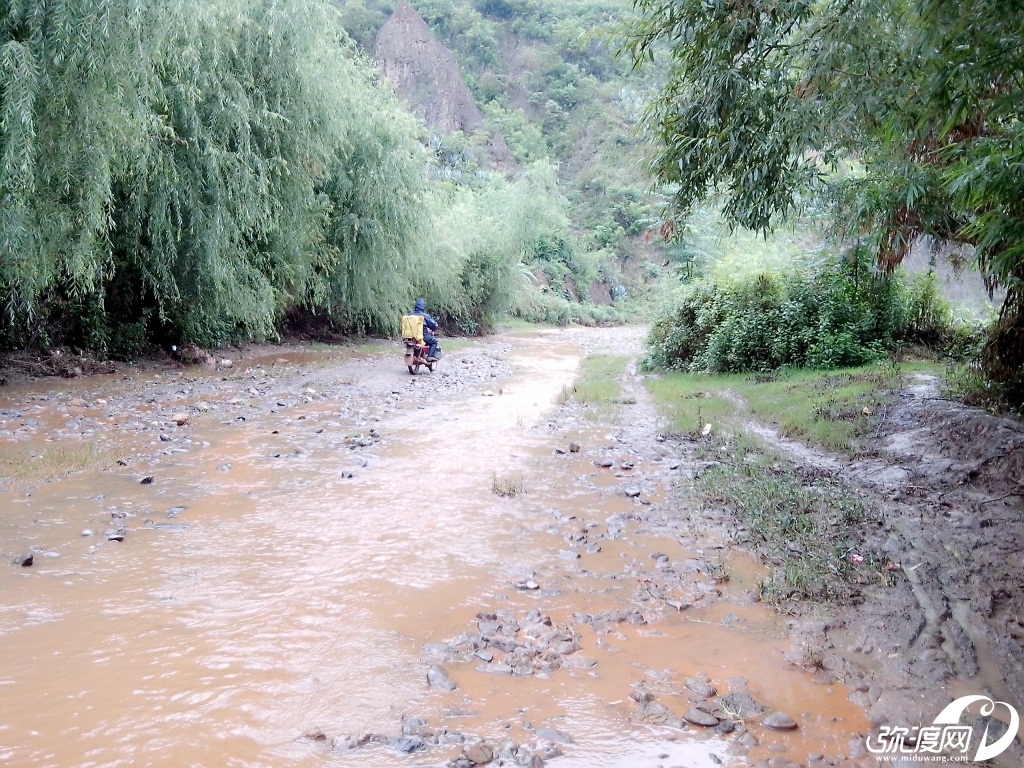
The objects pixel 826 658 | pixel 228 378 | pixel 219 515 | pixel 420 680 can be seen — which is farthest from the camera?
pixel 228 378

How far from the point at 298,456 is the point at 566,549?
12.6ft

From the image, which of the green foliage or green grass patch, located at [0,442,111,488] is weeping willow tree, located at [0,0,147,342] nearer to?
green grass patch, located at [0,442,111,488]

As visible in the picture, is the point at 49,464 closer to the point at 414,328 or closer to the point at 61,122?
the point at 61,122

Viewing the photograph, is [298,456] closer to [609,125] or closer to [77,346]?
[77,346]

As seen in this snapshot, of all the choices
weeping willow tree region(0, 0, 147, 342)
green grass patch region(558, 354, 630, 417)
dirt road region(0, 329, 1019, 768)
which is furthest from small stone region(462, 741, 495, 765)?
weeping willow tree region(0, 0, 147, 342)

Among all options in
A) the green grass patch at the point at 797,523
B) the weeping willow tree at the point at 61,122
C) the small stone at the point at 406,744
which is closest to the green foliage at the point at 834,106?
the green grass patch at the point at 797,523

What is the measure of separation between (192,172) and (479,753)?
12.8 meters

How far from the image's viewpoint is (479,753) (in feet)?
9.39

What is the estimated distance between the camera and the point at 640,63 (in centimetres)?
597

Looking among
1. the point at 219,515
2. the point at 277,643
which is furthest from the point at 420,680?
the point at 219,515

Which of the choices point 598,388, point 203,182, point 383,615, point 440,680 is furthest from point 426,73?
point 440,680

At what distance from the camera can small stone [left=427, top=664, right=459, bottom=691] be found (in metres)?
3.38

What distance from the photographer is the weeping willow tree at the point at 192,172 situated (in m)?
8.28

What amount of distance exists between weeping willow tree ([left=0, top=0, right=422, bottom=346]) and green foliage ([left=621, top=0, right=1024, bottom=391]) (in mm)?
6800
